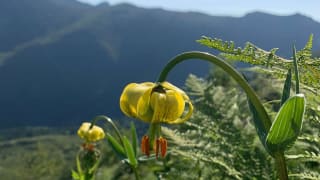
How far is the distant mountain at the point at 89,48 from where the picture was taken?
137 meters

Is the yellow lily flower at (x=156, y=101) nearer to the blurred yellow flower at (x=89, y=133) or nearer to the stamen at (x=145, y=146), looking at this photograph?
the stamen at (x=145, y=146)

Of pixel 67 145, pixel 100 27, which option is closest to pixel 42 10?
pixel 100 27

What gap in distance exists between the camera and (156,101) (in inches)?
35.2

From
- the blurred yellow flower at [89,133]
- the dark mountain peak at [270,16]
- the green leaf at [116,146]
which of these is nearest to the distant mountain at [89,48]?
the dark mountain peak at [270,16]

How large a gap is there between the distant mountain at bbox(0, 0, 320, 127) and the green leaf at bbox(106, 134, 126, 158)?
128178mm

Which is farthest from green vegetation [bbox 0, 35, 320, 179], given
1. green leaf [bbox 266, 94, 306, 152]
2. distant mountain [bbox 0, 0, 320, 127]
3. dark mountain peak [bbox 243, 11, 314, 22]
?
dark mountain peak [bbox 243, 11, 314, 22]

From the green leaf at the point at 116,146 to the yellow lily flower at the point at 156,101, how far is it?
707 mm

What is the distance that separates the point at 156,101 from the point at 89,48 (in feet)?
492

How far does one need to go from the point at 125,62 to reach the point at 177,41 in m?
19.6

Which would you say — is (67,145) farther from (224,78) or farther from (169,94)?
(169,94)

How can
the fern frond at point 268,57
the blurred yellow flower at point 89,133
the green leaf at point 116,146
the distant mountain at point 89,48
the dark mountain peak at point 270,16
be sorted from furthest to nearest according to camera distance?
the dark mountain peak at point 270,16
the distant mountain at point 89,48
the blurred yellow flower at point 89,133
the green leaf at point 116,146
the fern frond at point 268,57

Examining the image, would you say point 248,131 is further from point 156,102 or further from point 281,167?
point 281,167

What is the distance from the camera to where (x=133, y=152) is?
1524mm

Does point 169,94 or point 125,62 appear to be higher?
point 169,94
